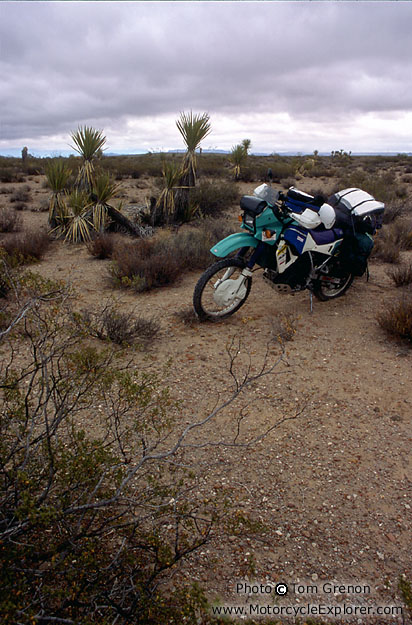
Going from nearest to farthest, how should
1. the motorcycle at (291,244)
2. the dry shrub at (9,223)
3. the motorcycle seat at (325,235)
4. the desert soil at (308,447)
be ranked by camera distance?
the desert soil at (308,447) < the motorcycle at (291,244) < the motorcycle seat at (325,235) < the dry shrub at (9,223)

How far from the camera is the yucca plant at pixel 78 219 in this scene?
813 centimetres

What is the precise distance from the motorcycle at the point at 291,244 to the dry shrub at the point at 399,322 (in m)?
0.87

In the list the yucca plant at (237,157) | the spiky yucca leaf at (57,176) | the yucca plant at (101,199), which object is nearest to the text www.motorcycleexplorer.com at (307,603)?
the yucca plant at (101,199)

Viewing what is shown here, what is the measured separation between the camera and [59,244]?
8281 millimetres

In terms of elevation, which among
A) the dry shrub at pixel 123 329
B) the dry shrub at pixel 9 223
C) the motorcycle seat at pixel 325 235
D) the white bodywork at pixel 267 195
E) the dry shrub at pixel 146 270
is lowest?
the dry shrub at pixel 123 329

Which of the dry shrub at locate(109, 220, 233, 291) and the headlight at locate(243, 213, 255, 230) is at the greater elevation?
the headlight at locate(243, 213, 255, 230)

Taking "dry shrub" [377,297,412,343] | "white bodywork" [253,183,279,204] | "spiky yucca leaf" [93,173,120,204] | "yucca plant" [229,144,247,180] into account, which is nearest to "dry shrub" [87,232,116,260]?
"spiky yucca leaf" [93,173,120,204]

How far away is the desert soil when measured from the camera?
1982 millimetres

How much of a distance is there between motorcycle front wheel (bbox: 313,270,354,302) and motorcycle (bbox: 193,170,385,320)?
0.7 inches

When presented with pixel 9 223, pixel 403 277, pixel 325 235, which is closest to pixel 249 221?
pixel 325 235

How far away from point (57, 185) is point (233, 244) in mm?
5603

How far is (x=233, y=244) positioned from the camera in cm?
441

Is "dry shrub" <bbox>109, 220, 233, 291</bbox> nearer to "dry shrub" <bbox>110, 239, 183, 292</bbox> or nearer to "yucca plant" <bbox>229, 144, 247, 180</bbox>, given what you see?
"dry shrub" <bbox>110, 239, 183, 292</bbox>

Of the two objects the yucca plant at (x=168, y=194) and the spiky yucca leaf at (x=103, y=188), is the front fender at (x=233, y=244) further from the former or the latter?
the yucca plant at (x=168, y=194)
